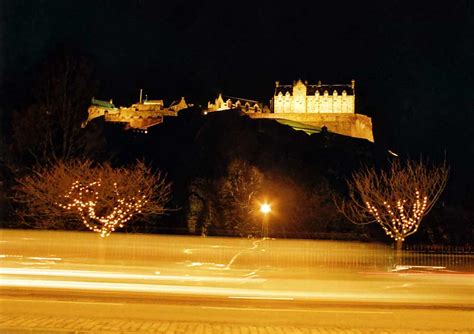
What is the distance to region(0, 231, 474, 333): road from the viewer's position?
1197cm

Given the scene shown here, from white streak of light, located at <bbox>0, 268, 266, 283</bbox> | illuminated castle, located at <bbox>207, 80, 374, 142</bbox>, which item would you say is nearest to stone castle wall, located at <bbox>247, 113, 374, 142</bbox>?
illuminated castle, located at <bbox>207, 80, 374, 142</bbox>

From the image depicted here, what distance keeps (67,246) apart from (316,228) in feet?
107

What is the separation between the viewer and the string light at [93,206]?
33.2 m

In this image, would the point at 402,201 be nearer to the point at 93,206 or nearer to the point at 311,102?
the point at 93,206

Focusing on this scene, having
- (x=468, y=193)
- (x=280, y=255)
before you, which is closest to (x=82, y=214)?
(x=280, y=255)

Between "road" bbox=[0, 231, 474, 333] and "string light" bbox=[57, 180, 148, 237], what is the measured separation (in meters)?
14.2

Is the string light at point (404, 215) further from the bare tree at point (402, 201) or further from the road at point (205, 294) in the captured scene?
the road at point (205, 294)

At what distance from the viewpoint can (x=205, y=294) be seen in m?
14.5

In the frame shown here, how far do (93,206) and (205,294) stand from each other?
20.9 m

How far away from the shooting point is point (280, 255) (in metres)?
20.8

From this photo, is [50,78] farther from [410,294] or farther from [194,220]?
[410,294]

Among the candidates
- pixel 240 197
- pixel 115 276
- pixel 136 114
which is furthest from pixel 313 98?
pixel 115 276

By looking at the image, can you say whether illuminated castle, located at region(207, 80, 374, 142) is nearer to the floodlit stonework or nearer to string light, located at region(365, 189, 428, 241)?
the floodlit stonework

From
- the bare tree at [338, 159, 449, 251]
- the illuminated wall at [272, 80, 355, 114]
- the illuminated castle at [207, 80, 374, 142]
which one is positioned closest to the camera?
the bare tree at [338, 159, 449, 251]
